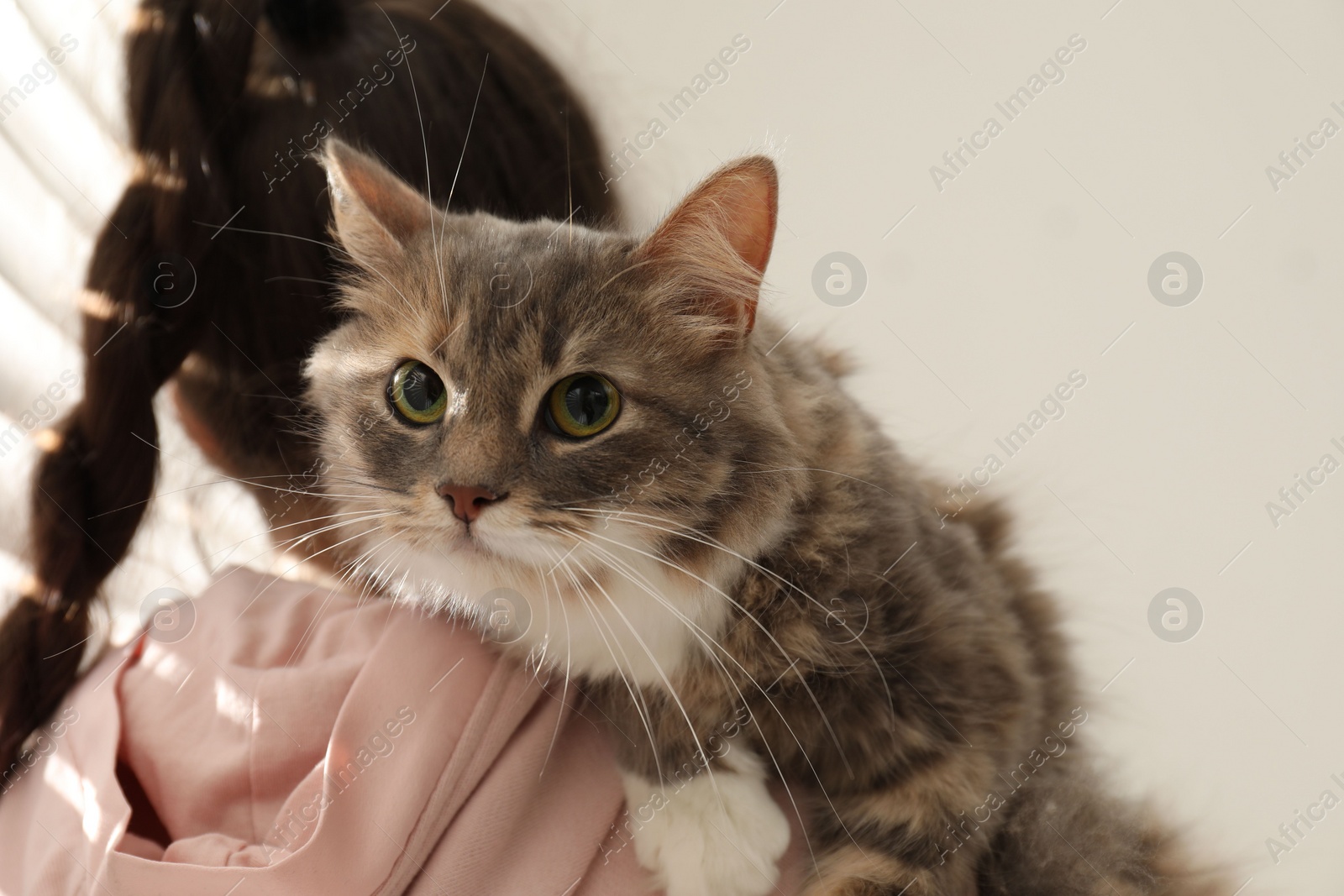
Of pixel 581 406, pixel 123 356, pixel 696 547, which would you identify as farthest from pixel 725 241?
pixel 123 356

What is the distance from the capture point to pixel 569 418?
122 cm

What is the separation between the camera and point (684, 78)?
7.40 feet

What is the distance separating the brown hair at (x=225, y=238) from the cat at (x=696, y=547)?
0.25 metres

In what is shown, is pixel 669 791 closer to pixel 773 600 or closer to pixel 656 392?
pixel 773 600

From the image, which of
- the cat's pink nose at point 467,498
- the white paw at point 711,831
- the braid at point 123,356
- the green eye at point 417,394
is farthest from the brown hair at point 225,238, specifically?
the white paw at point 711,831

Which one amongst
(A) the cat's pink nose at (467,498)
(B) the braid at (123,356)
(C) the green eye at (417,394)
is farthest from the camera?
(B) the braid at (123,356)

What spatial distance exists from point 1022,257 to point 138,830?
78.4 inches

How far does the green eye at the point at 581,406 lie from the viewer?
122cm

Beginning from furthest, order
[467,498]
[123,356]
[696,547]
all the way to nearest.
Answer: [123,356]
[696,547]
[467,498]

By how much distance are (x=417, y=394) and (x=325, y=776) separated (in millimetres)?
527

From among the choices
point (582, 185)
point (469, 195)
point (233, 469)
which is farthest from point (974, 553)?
point (233, 469)

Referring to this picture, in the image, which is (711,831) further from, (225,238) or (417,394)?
(225,238)

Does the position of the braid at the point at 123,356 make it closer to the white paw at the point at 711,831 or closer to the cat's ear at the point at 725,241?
the cat's ear at the point at 725,241

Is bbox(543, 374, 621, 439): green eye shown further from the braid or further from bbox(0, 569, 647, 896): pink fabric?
the braid
